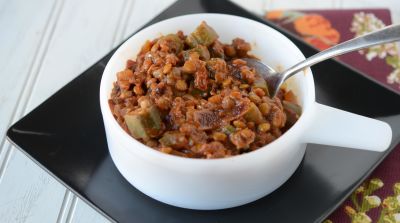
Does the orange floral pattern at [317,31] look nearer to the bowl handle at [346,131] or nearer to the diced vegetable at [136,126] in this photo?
the bowl handle at [346,131]

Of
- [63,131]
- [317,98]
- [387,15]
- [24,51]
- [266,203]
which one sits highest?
[387,15]

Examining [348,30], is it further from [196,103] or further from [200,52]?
[196,103]

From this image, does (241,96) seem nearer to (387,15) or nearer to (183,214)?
(183,214)

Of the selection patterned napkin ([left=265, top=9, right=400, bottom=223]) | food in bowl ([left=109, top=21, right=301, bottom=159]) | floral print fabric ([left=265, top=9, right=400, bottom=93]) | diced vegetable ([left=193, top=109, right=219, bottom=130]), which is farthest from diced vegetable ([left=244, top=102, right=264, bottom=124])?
floral print fabric ([left=265, top=9, right=400, bottom=93])

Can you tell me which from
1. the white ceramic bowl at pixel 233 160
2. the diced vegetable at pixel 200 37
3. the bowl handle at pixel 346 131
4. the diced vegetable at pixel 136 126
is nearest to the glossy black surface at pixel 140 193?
the white ceramic bowl at pixel 233 160

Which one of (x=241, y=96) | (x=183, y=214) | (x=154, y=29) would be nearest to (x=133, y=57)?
(x=154, y=29)

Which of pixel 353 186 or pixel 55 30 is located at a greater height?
pixel 353 186
